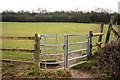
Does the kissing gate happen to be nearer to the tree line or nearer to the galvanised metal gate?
the galvanised metal gate

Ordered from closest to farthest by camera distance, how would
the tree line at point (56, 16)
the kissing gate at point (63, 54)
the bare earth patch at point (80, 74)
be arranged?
the bare earth patch at point (80, 74)
the kissing gate at point (63, 54)
the tree line at point (56, 16)

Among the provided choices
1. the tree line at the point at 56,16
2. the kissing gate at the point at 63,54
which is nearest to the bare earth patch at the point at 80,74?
the kissing gate at the point at 63,54

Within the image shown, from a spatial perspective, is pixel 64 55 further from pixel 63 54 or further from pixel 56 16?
pixel 56 16

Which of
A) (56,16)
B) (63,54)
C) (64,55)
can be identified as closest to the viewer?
(64,55)

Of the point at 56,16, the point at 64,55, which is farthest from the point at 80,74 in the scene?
the point at 56,16

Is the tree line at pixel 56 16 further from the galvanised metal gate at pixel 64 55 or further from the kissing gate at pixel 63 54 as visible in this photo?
the kissing gate at pixel 63 54

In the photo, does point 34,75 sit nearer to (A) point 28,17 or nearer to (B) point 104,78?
(B) point 104,78

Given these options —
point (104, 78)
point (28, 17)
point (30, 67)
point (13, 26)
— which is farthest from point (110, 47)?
point (13, 26)

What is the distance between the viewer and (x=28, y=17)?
3117cm

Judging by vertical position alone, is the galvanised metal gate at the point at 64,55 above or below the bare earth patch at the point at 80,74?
above

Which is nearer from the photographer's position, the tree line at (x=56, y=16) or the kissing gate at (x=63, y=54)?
the kissing gate at (x=63, y=54)

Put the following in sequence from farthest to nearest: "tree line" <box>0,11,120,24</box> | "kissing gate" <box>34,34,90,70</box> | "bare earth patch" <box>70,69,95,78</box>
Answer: "tree line" <box>0,11,120,24</box> < "kissing gate" <box>34,34,90,70</box> < "bare earth patch" <box>70,69,95,78</box>

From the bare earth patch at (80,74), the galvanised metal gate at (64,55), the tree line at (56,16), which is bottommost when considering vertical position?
the bare earth patch at (80,74)

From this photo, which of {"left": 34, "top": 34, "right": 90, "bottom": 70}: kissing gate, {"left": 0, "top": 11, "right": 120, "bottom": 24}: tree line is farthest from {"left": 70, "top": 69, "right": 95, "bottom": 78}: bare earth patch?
{"left": 0, "top": 11, "right": 120, "bottom": 24}: tree line
